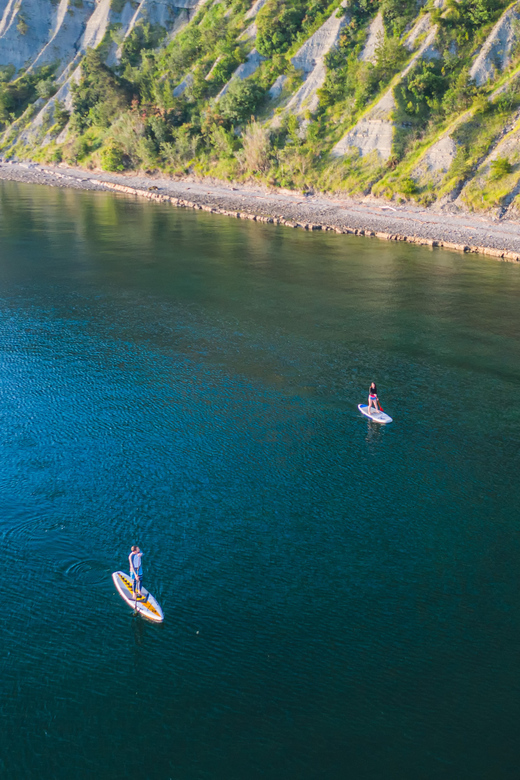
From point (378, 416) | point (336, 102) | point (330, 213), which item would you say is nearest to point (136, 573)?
point (378, 416)

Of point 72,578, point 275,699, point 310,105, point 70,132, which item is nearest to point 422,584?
point 275,699

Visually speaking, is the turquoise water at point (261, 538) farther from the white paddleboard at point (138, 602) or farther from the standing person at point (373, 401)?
the standing person at point (373, 401)

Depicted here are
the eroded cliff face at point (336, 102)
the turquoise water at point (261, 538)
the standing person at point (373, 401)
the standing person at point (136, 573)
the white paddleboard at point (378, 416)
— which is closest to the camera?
the turquoise water at point (261, 538)

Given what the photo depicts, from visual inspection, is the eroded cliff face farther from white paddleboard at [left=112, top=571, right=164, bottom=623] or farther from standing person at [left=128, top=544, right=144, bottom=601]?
white paddleboard at [left=112, top=571, right=164, bottom=623]

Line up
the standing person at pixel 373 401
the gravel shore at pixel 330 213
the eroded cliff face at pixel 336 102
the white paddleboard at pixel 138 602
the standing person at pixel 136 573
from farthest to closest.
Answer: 1. the eroded cliff face at pixel 336 102
2. the gravel shore at pixel 330 213
3. the standing person at pixel 373 401
4. the standing person at pixel 136 573
5. the white paddleboard at pixel 138 602

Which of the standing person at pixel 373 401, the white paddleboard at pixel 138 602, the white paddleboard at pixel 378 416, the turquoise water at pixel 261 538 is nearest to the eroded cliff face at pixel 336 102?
the turquoise water at pixel 261 538

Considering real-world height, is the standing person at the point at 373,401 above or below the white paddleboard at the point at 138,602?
above
